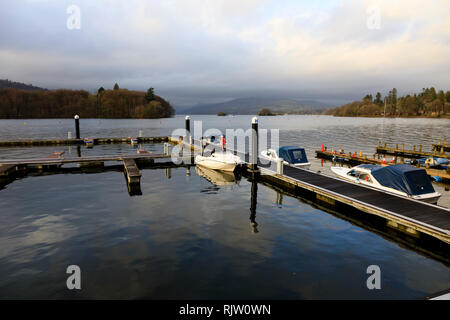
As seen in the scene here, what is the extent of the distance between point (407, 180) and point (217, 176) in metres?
16.5

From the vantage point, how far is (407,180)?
59.3 ft

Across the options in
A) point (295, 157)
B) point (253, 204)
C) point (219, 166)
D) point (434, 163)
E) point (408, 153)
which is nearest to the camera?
point (253, 204)

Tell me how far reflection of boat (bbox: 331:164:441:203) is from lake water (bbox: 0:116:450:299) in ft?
17.1

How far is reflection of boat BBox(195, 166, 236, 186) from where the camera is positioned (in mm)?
26266

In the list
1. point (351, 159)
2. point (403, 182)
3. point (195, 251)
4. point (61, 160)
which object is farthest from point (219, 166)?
point (351, 159)

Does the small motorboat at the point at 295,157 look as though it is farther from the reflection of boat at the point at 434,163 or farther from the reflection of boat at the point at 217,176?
the reflection of boat at the point at 434,163

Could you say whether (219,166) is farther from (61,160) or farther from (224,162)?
(61,160)

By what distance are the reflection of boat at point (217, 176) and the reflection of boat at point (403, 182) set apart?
11719 millimetres

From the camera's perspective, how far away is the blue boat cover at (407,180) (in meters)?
17.9

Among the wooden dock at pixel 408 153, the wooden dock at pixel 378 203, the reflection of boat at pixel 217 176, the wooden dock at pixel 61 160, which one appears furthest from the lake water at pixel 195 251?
the wooden dock at pixel 408 153

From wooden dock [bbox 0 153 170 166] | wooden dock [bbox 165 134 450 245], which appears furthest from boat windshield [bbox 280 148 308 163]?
wooden dock [bbox 0 153 170 166]
